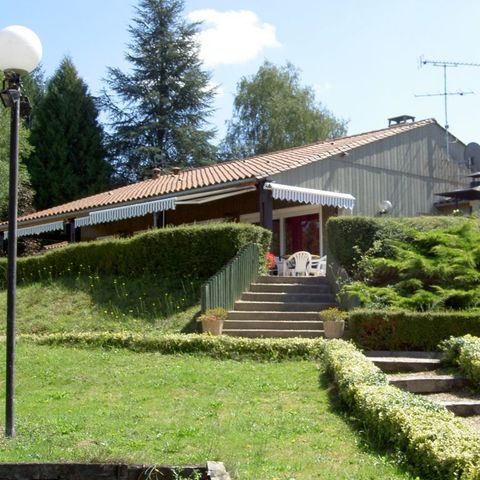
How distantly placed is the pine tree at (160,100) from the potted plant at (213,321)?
26.0m

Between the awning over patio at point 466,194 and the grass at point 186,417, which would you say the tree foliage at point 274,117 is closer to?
the awning over patio at point 466,194

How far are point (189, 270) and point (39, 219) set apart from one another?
37.9 ft

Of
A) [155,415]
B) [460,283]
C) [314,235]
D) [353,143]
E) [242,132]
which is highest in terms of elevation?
[242,132]

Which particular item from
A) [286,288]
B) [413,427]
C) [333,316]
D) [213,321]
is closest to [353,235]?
[286,288]

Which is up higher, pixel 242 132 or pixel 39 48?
pixel 242 132

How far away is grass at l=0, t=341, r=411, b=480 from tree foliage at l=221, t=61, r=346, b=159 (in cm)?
3009

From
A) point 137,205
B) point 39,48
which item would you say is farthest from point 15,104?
point 137,205

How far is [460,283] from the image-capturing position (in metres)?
13.5

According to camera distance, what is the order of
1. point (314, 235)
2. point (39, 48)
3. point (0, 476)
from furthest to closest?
1. point (314, 235)
2. point (39, 48)
3. point (0, 476)

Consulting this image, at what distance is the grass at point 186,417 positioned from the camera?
5.83 m

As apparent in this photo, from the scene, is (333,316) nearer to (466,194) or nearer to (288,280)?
(288,280)

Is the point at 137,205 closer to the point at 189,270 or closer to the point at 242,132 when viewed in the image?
the point at 189,270

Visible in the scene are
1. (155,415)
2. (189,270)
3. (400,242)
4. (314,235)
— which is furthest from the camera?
(314,235)

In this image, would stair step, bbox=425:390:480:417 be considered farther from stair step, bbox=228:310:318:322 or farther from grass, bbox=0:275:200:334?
grass, bbox=0:275:200:334
